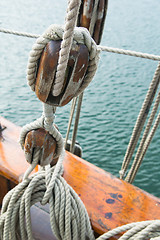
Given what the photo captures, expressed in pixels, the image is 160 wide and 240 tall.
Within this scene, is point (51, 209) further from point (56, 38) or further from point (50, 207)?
point (56, 38)

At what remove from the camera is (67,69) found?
26.6 inches

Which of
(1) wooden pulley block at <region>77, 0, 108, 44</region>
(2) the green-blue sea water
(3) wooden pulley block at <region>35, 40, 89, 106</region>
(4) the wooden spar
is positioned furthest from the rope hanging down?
(2) the green-blue sea water

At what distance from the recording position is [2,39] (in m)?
7.54

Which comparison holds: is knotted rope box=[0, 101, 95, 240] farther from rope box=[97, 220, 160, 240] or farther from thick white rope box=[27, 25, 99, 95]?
thick white rope box=[27, 25, 99, 95]

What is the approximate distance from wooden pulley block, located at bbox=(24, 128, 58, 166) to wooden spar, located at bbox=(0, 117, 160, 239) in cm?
35

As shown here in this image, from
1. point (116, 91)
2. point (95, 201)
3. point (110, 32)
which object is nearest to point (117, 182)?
point (95, 201)

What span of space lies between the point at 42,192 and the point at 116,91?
5.02 metres

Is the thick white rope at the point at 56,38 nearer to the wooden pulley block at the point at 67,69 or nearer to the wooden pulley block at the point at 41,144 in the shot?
the wooden pulley block at the point at 67,69

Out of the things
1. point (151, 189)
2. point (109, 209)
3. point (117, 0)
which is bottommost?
point (151, 189)

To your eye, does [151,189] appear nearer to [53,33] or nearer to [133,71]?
[53,33]

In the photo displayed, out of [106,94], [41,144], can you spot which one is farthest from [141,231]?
[106,94]

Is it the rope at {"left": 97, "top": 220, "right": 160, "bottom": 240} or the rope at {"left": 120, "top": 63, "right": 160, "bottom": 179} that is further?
the rope at {"left": 120, "top": 63, "right": 160, "bottom": 179}

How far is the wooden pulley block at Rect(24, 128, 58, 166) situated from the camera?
0.88 metres

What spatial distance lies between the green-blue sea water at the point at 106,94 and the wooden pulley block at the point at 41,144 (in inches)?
118
